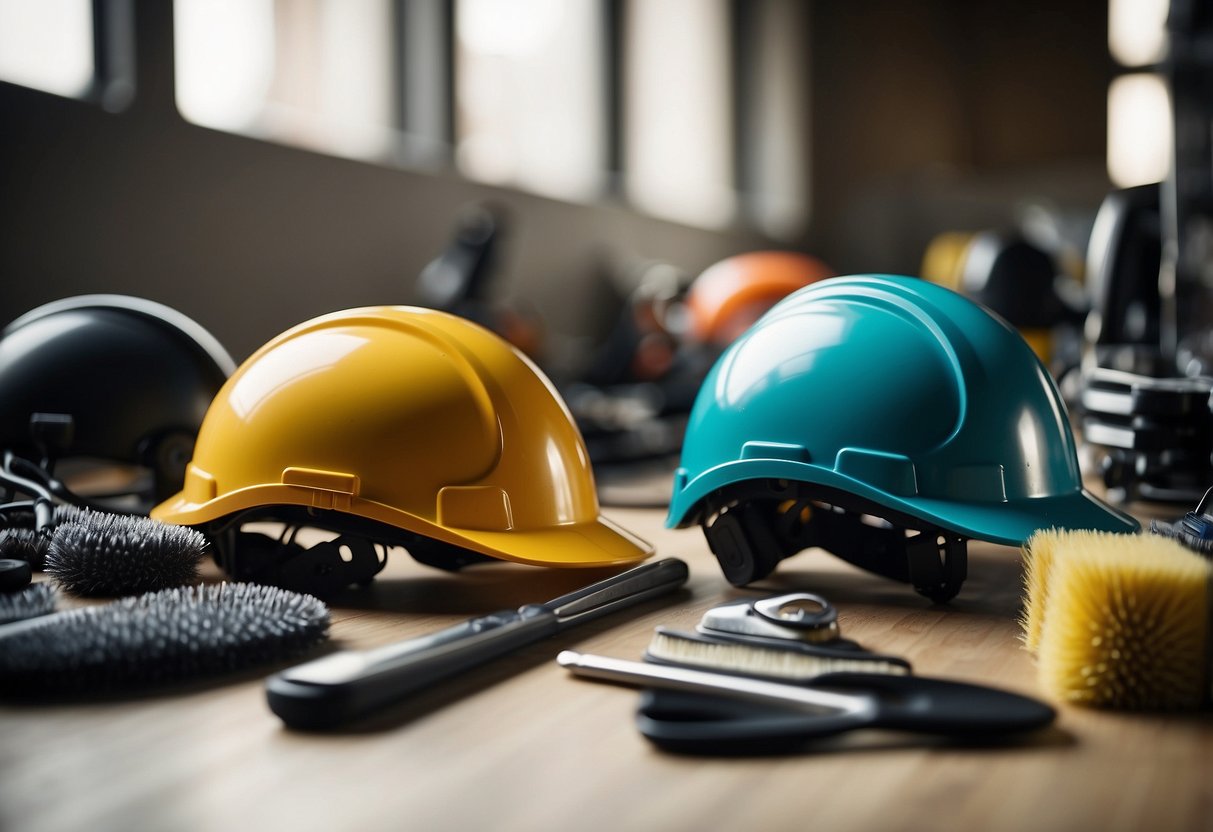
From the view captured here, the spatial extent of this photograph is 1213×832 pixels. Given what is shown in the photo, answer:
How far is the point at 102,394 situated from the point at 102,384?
12 millimetres

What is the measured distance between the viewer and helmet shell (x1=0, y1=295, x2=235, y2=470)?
1.30m

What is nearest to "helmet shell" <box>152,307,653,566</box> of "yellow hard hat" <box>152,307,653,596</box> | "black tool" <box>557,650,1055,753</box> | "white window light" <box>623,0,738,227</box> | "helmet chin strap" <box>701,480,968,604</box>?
"yellow hard hat" <box>152,307,653,596</box>

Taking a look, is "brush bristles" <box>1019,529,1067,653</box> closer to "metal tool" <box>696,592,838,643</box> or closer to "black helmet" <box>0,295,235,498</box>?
"metal tool" <box>696,592,838,643</box>

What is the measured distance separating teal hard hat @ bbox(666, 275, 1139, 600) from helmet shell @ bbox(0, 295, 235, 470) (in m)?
0.62

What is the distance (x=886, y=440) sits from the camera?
1037 millimetres

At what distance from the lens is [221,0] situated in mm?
3172

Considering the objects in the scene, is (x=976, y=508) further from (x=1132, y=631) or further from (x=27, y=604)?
(x=27, y=604)

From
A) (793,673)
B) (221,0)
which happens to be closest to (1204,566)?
(793,673)

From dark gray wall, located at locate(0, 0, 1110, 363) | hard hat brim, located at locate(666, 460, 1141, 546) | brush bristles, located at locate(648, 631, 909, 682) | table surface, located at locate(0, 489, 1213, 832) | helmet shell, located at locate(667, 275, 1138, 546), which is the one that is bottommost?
table surface, located at locate(0, 489, 1213, 832)

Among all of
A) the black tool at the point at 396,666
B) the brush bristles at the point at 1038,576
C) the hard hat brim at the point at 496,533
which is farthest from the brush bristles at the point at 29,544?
the brush bristles at the point at 1038,576

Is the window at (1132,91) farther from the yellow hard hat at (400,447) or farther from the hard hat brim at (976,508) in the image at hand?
the yellow hard hat at (400,447)

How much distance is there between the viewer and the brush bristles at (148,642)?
0.75m

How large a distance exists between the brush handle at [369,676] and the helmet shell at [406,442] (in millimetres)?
223

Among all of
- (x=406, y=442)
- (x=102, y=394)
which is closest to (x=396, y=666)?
(x=406, y=442)
